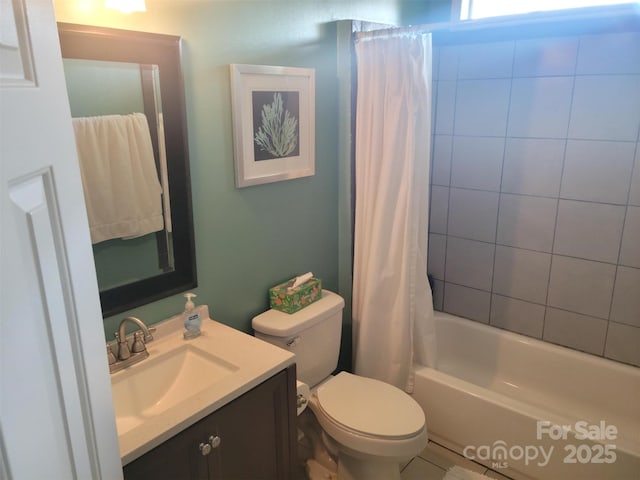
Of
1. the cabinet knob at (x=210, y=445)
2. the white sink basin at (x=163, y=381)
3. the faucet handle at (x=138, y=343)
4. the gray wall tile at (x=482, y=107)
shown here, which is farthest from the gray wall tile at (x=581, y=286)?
the faucet handle at (x=138, y=343)

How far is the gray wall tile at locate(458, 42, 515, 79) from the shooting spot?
96.0 inches

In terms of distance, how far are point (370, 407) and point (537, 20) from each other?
1646 mm

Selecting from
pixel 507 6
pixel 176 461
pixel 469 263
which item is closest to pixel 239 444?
pixel 176 461

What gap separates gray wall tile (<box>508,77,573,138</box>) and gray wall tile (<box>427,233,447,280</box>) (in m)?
0.72

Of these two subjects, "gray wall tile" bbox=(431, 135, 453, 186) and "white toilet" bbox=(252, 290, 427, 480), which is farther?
"gray wall tile" bbox=(431, 135, 453, 186)

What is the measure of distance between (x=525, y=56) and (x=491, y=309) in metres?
1.35

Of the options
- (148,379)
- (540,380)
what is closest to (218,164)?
(148,379)

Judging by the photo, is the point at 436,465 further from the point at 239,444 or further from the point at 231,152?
the point at 231,152

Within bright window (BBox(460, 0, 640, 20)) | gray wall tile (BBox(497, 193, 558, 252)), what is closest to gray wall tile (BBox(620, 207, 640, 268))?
gray wall tile (BBox(497, 193, 558, 252))

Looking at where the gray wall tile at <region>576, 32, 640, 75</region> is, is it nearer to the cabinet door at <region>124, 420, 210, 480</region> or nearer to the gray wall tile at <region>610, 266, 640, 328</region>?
the gray wall tile at <region>610, 266, 640, 328</region>

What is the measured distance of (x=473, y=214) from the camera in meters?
2.72

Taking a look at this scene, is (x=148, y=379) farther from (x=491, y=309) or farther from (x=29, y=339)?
(x=491, y=309)

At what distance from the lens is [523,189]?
2.52 meters

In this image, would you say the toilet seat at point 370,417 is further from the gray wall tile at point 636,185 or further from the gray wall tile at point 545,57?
the gray wall tile at point 545,57
